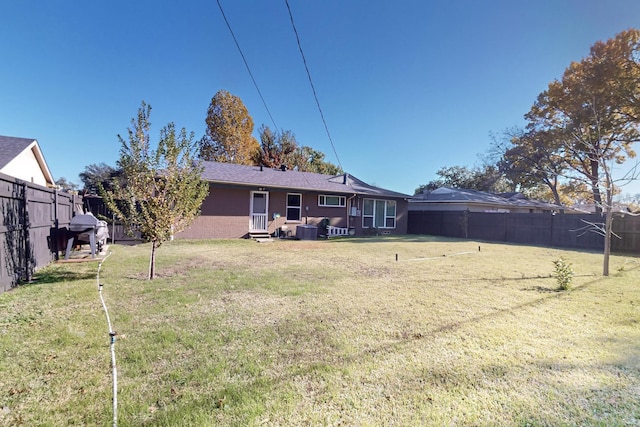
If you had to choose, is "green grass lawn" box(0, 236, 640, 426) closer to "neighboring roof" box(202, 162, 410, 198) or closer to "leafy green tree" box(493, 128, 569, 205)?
"neighboring roof" box(202, 162, 410, 198)

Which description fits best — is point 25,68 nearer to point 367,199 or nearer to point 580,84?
point 367,199

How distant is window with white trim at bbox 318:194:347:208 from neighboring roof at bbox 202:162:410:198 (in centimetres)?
55

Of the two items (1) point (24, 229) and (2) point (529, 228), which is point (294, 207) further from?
(2) point (529, 228)

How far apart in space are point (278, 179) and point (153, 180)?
10.3 metres

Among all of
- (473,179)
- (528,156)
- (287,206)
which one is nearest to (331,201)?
(287,206)

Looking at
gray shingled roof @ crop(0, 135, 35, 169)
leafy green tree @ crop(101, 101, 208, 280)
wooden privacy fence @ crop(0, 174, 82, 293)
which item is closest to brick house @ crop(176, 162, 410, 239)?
wooden privacy fence @ crop(0, 174, 82, 293)

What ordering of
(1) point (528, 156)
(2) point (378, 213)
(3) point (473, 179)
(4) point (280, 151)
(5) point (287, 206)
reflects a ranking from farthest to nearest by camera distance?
(3) point (473, 179) → (4) point (280, 151) → (1) point (528, 156) → (2) point (378, 213) → (5) point (287, 206)

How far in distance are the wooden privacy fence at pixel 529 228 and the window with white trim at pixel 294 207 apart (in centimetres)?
970

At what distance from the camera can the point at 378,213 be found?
19031mm

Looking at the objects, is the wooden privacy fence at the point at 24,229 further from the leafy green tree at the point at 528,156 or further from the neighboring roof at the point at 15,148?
the leafy green tree at the point at 528,156

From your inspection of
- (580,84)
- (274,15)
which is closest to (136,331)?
(274,15)

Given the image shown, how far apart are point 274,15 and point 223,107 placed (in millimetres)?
21819

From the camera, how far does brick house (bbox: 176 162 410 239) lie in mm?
13695

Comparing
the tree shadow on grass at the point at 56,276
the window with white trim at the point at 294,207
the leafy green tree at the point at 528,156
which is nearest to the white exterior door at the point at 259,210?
the window with white trim at the point at 294,207
